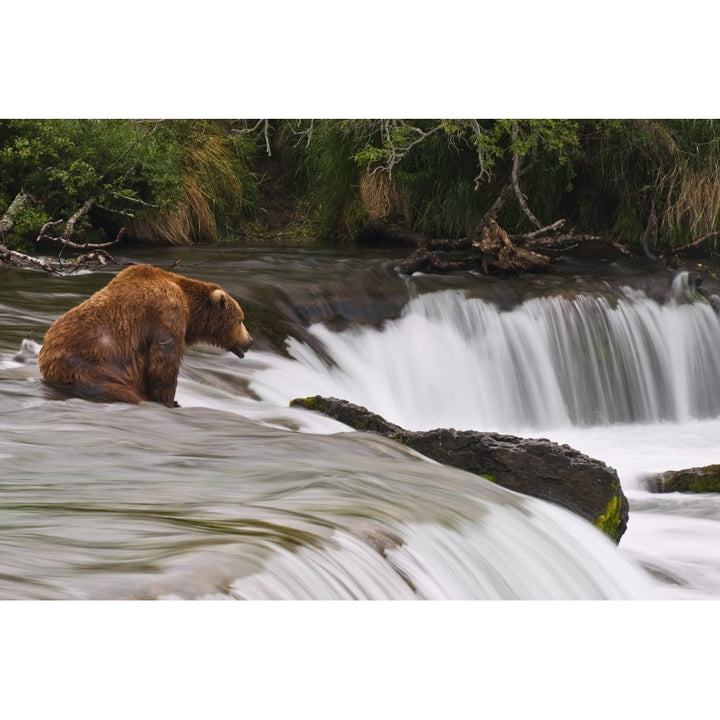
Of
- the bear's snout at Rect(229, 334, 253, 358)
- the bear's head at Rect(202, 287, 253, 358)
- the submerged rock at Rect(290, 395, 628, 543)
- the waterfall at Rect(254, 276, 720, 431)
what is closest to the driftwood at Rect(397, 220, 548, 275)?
the waterfall at Rect(254, 276, 720, 431)

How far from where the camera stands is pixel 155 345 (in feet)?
15.8

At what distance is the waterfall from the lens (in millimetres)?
7297

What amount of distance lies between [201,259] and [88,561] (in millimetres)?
5911

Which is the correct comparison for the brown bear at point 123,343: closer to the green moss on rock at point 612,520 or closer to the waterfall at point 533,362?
the green moss on rock at point 612,520

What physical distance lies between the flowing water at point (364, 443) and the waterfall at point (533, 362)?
2cm

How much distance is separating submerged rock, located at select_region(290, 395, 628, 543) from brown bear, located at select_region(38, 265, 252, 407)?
3.56 feet

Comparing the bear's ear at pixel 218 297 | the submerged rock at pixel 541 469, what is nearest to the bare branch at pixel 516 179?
the bear's ear at pixel 218 297

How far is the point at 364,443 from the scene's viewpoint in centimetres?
457

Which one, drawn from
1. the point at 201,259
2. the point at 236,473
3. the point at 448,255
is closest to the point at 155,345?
the point at 236,473

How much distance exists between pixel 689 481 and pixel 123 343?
2.77 meters

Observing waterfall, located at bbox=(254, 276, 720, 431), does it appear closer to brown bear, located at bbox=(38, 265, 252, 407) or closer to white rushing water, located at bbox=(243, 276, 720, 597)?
white rushing water, located at bbox=(243, 276, 720, 597)

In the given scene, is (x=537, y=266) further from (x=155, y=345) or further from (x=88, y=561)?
(x=88, y=561)

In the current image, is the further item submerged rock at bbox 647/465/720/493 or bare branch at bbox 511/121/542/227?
bare branch at bbox 511/121/542/227

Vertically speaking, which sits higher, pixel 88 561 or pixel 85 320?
pixel 85 320
